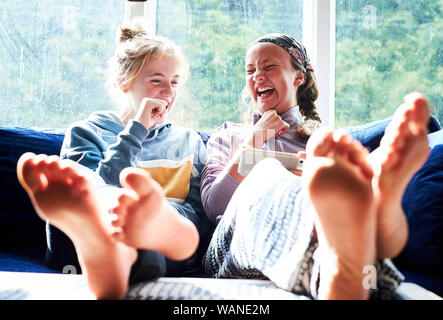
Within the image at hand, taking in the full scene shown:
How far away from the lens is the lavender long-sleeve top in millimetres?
894

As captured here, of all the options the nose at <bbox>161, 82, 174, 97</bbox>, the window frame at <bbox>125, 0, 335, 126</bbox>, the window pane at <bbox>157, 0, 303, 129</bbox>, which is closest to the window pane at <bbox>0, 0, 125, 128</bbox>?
the window frame at <bbox>125, 0, 335, 126</bbox>

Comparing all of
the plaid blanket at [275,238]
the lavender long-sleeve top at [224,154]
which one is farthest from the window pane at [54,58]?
the plaid blanket at [275,238]

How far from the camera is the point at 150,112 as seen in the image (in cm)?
95

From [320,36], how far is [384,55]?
1.13ft

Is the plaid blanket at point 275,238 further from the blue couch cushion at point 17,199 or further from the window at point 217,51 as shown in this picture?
the window at point 217,51

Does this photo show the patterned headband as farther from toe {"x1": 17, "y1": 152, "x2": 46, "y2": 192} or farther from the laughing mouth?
toe {"x1": 17, "y1": 152, "x2": 46, "y2": 192}

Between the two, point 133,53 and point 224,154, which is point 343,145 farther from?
point 133,53

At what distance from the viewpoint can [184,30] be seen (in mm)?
1828

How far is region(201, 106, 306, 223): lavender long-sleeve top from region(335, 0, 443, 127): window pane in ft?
2.83

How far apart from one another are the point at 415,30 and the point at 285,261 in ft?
5.92

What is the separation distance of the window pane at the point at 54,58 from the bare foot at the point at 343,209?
1471 millimetres

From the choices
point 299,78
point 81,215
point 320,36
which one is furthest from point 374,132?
point 320,36

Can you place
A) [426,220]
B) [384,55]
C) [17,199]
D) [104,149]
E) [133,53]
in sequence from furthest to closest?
[384,55] → [133,53] → [17,199] → [104,149] → [426,220]
